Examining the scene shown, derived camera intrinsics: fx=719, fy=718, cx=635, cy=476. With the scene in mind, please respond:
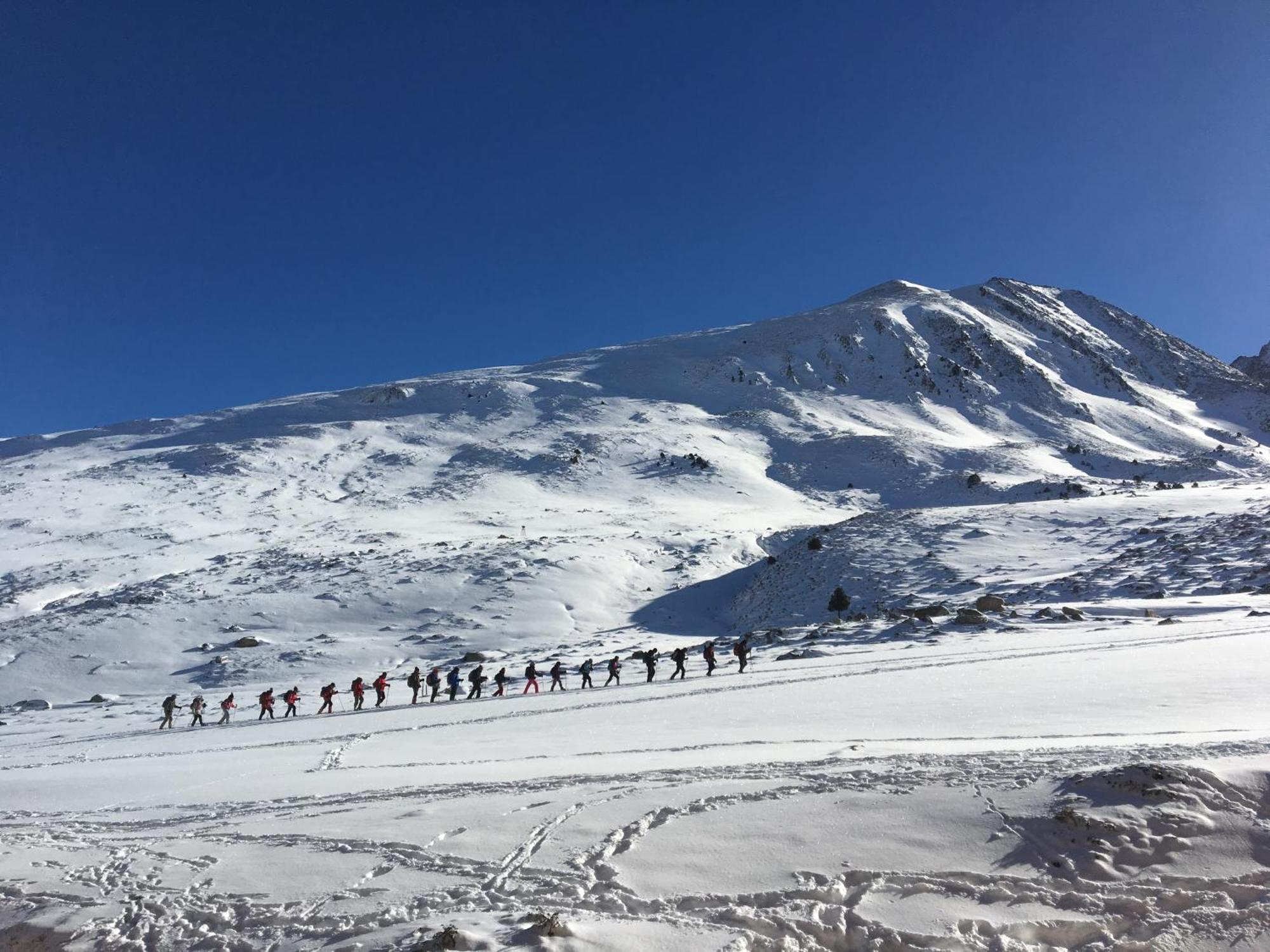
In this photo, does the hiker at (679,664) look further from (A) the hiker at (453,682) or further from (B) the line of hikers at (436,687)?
(A) the hiker at (453,682)

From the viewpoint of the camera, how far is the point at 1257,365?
143m

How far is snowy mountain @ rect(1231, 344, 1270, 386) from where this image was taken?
136 metres

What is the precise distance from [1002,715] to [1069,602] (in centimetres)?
1990

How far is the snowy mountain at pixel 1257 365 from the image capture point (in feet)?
445

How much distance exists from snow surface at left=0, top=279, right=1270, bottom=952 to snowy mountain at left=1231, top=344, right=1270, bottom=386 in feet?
233

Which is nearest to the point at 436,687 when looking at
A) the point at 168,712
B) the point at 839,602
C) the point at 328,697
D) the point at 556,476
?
the point at 328,697

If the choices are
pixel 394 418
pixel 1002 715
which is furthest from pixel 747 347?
pixel 1002 715

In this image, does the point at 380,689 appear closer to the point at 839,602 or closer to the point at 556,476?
the point at 839,602

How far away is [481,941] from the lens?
4.96m

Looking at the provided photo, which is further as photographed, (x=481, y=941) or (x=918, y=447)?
(x=918, y=447)

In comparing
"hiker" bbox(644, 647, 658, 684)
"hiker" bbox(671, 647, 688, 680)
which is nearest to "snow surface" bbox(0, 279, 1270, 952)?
"hiker" bbox(644, 647, 658, 684)

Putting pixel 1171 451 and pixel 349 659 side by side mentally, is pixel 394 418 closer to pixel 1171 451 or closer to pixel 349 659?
pixel 349 659

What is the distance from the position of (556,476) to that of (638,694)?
2014 inches

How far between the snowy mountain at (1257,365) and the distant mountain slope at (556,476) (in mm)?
20835
